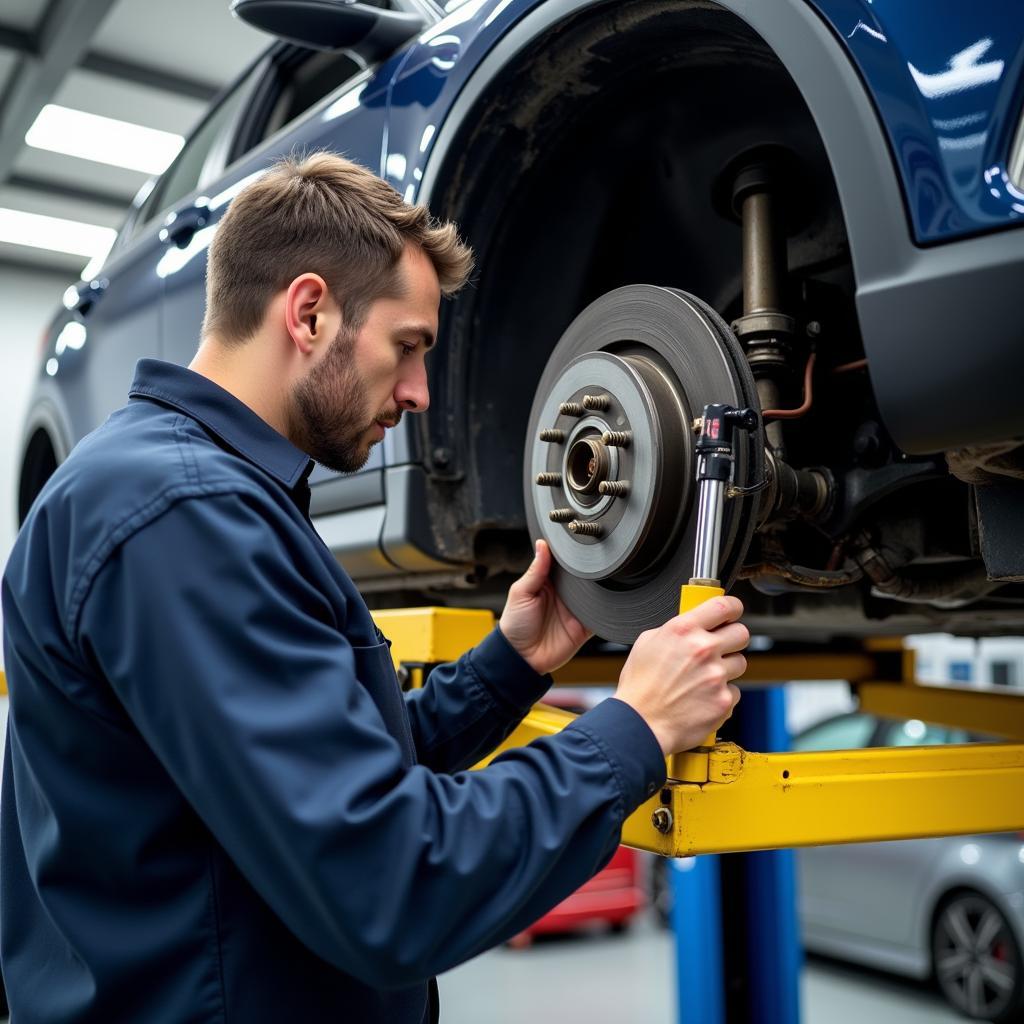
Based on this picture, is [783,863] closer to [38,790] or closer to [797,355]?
[797,355]

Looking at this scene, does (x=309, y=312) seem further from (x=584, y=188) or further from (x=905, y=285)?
(x=584, y=188)

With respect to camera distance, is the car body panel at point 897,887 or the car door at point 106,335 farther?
the car body panel at point 897,887

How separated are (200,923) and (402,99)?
3.26 ft

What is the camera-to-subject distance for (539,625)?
43.6 inches

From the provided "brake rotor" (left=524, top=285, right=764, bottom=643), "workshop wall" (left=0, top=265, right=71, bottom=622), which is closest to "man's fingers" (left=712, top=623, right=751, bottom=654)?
"brake rotor" (left=524, top=285, right=764, bottom=643)

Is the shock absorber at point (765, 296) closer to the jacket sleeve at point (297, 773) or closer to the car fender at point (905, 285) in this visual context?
the car fender at point (905, 285)

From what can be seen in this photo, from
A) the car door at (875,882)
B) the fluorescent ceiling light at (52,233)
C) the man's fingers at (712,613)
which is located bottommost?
the car door at (875,882)

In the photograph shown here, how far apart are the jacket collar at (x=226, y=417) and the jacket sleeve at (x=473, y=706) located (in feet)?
1.13

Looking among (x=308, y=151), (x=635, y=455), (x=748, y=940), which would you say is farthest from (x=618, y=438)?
(x=748, y=940)

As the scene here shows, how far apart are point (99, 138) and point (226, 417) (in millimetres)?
5043

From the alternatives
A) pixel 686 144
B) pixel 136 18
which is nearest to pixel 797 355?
pixel 686 144

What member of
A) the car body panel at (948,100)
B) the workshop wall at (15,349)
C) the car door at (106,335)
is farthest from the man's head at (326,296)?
the workshop wall at (15,349)

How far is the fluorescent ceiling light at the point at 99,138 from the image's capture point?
500 centimetres

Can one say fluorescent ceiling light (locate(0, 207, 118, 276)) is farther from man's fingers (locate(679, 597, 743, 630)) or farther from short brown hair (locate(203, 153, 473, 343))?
man's fingers (locate(679, 597, 743, 630))
